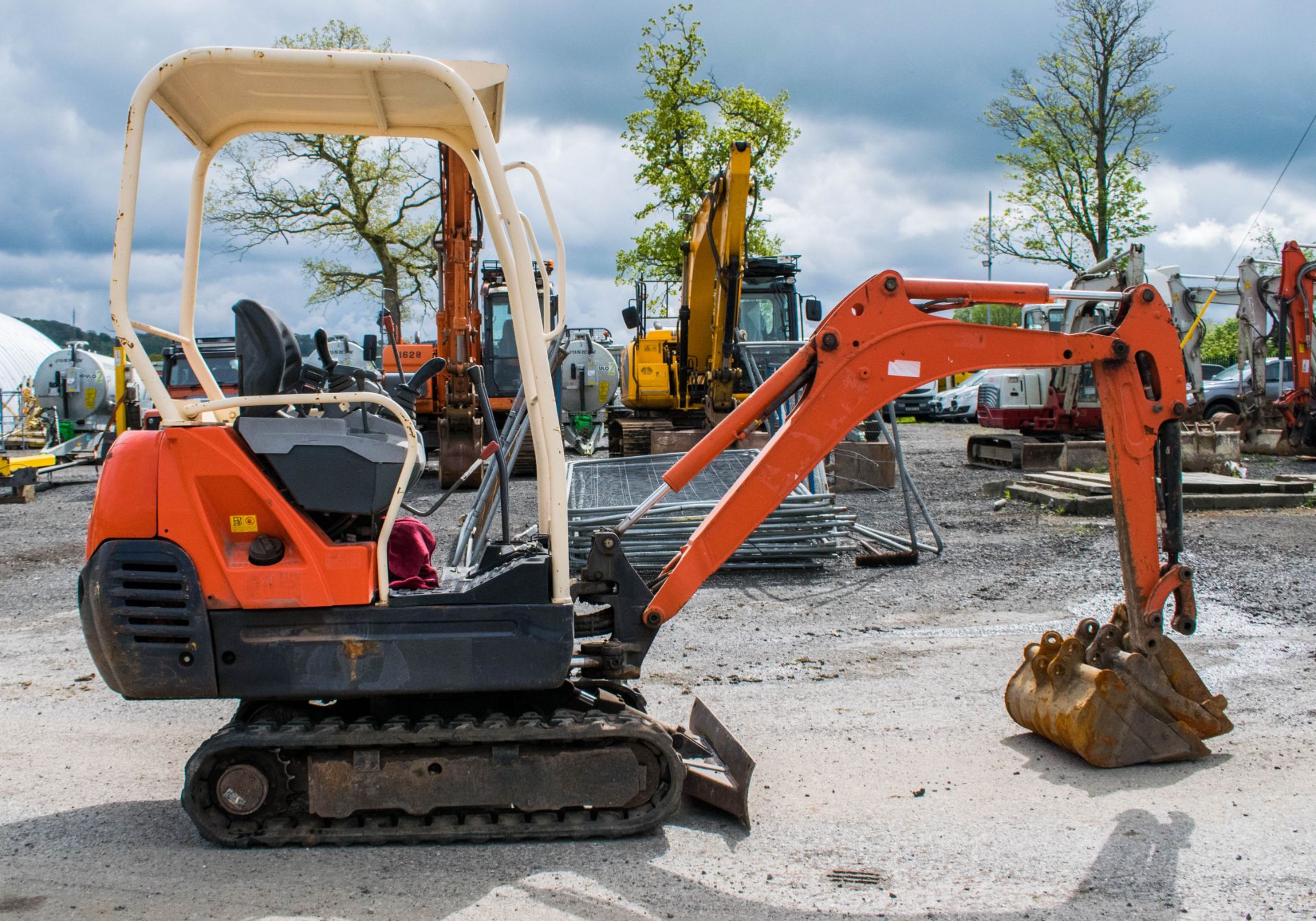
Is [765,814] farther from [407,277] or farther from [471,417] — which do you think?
[407,277]

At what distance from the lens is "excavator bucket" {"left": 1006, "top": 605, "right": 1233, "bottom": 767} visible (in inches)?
188

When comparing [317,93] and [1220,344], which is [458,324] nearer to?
[317,93]

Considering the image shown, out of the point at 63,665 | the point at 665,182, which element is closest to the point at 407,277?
the point at 665,182

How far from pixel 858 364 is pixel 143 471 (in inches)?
111

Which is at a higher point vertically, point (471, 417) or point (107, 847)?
point (471, 417)

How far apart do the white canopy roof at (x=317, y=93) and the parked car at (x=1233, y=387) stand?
20.2m

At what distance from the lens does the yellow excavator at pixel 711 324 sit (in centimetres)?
1341

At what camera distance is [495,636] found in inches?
160

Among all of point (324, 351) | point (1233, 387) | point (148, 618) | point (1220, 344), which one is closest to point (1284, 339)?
point (1233, 387)

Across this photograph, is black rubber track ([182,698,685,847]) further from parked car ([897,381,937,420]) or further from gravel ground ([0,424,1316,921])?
parked car ([897,381,937,420])

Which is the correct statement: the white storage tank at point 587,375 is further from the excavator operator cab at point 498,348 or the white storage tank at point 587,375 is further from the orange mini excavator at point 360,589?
the orange mini excavator at point 360,589

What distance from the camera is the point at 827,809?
4477 millimetres

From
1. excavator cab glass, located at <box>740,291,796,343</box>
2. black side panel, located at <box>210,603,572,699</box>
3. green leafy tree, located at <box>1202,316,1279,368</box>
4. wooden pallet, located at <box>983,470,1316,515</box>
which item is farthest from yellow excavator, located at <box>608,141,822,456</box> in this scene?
green leafy tree, located at <box>1202,316,1279,368</box>

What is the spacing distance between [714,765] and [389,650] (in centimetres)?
149
